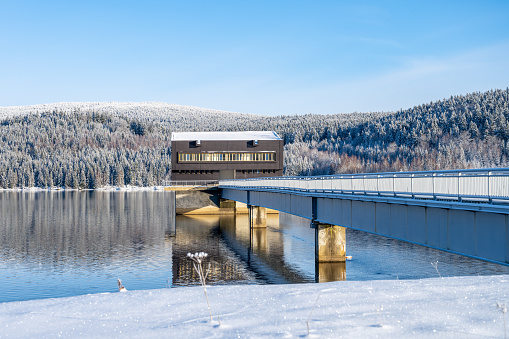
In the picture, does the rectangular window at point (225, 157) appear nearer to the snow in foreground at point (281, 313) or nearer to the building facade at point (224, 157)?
the building facade at point (224, 157)

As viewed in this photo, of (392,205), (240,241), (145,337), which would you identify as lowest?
(240,241)

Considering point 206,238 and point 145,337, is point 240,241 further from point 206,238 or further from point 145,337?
point 145,337

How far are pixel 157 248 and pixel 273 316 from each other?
35.5 m

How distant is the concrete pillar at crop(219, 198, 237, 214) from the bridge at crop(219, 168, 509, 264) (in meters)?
45.8

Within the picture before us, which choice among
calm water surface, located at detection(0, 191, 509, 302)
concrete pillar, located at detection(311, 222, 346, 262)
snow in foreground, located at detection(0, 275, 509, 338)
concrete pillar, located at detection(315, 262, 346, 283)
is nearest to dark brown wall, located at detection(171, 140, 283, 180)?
calm water surface, located at detection(0, 191, 509, 302)

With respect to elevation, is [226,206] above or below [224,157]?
below

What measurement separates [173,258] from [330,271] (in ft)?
45.2

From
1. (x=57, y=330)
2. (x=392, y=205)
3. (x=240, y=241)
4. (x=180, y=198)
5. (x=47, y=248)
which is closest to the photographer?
(x=57, y=330)

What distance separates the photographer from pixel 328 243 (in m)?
36.9

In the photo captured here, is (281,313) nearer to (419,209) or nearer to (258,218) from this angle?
(419,209)

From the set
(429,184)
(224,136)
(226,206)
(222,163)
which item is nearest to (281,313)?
(429,184)

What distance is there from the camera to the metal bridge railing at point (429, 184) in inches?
730

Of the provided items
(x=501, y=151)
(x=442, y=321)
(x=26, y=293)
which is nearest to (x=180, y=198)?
(x=26, y=293)

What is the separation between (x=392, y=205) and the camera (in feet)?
81.8
